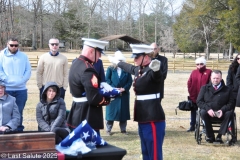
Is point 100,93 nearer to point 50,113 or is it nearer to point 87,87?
point 87,87

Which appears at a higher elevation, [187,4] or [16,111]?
[187,4]

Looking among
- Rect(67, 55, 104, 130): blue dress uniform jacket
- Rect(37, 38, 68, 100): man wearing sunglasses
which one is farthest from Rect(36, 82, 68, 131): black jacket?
Rect(37, 38, 68, 100): man wearing sunglasses

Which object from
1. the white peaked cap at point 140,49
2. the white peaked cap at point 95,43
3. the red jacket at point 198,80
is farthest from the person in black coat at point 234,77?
the white peaked cap at point 95,43

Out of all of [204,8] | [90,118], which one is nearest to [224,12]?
[204,8]

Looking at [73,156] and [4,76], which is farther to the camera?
[4,76]

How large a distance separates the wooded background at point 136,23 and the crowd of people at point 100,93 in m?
30.9

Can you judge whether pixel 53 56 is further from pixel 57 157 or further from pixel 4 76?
pixel 57 157

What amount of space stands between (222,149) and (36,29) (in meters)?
55.3

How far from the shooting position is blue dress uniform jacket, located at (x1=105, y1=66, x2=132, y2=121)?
321 inches

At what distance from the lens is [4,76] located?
7.19 metres

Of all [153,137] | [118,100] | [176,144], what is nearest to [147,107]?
[153,137]

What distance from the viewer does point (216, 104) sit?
7555 mm

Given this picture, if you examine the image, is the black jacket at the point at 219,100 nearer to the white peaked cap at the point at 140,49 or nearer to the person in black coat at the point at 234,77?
the person in black coat at the point at 234,77

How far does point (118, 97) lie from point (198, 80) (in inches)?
63.4
